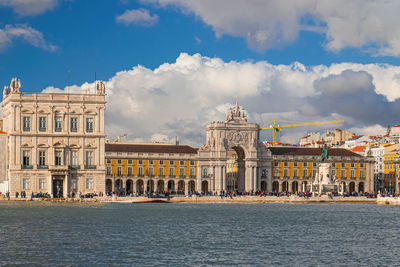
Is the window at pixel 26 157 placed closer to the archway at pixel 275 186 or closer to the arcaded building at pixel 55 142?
the arcaded building at pixel 55 142

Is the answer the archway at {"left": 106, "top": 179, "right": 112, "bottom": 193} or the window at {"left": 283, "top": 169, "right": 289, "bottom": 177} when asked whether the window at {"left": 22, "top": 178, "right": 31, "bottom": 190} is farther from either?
the window at {"left": 283, "top": 169, "right": 289, "bottom": 177}

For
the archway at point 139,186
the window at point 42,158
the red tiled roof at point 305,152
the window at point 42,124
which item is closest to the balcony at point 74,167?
the window at point 42,158

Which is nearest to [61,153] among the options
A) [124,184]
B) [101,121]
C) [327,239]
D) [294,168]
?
[101,121]

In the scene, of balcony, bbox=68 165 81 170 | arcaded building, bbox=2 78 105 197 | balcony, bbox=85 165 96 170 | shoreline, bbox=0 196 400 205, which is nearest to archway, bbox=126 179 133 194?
shoreline, bbox=0 196 400 205

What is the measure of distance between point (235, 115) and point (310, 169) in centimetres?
1514

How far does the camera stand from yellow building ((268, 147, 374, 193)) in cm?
13462

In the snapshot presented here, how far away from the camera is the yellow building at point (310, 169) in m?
135

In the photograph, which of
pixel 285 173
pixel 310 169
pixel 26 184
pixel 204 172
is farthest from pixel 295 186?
pixel 26 184

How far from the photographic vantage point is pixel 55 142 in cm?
8744

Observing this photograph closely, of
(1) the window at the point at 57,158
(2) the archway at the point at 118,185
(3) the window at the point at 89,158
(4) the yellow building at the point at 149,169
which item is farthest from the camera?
(2) the archway at the point at 118,185

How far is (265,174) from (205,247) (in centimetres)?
9276

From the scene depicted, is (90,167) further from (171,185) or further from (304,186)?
(304,186)

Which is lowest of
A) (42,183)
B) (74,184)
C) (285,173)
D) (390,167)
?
(74,184)

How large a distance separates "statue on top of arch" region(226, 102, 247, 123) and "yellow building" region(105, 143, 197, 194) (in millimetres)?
7885
